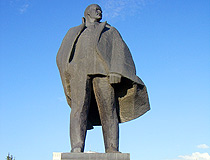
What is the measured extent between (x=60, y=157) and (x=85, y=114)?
94 centimetres

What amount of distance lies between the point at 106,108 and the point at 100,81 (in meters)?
0.51

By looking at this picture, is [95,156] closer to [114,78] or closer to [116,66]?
[114,78]

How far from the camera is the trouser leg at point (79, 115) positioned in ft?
20.3

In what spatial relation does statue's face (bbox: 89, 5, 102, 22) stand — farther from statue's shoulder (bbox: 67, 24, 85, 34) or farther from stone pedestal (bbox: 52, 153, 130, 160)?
stone pedestal (bbox: 52, 153, 130, 160)

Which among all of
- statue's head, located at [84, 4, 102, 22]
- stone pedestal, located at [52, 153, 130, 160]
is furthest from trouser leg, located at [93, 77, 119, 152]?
statue's head, located at [84, 4, 102, 22]

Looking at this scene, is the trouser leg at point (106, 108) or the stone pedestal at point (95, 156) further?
the trouser leg at point (106, 108)

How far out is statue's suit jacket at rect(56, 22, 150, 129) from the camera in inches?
258

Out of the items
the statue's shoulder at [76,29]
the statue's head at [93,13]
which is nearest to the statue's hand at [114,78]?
the statue's shoulder at [76,29]

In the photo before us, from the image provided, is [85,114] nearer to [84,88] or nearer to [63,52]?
[84,88]

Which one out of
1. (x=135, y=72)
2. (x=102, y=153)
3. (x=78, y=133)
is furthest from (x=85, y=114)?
(x=135, y=72)

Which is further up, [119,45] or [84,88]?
[119,45]

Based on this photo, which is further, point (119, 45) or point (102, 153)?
point (119, 45)

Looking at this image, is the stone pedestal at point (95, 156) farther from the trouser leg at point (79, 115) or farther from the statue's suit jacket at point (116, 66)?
the statue's suit jacket at point (116, 66)

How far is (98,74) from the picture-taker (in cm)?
652
